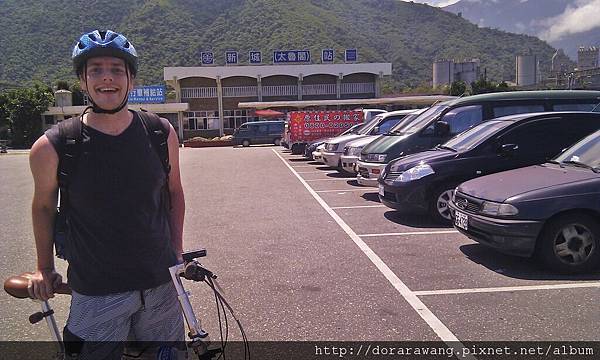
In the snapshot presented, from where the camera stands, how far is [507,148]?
23.2ft

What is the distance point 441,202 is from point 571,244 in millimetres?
2490

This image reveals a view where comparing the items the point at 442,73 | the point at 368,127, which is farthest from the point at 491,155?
the point at 442,73

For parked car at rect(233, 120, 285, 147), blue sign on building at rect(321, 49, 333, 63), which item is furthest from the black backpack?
blue sign on building at rect(321, 49, 333, 63)

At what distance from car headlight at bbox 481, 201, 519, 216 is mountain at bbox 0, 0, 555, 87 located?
56.2 metres

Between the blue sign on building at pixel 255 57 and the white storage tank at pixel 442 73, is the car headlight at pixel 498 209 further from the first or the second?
the white storage tank at pixel 442 73

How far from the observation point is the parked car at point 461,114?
→ 374 inches

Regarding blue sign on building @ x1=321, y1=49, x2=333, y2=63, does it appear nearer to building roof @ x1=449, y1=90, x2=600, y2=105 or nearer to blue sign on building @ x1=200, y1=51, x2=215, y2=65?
blue sign on building @ x1=200, y1=51, x2=215, y2=65

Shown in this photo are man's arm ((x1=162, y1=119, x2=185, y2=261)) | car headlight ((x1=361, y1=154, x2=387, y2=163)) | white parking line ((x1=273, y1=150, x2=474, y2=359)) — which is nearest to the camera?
man's arm ((x1=162, y1=119, x2=185, y2=261))

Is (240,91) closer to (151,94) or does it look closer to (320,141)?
(151,94)

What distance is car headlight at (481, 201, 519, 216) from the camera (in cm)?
522

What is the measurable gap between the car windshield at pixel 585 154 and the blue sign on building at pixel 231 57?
47103mm

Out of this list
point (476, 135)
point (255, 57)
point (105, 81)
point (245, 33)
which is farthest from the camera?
point (245, 33)

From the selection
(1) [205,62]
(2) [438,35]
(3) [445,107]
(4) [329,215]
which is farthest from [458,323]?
(2) [438,35]

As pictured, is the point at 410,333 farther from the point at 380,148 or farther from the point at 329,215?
the point at 380,148
